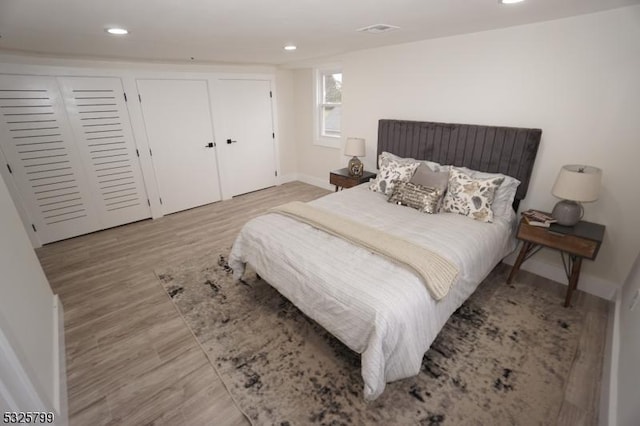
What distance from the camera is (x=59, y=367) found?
181 centimetres

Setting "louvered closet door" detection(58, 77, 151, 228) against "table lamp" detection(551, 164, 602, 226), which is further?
"louvered closet door" detection(58, 77, 151, 228)

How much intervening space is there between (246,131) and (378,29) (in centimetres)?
301

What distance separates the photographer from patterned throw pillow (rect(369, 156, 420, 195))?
9.98ft

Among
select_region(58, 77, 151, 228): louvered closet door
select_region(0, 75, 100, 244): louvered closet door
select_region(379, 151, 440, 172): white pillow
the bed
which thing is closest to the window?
select_region(379, 151, 440, 172): white pillow

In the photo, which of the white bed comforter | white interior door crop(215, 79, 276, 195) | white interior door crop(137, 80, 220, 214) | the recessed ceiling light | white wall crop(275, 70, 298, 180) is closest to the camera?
the white bed comforter

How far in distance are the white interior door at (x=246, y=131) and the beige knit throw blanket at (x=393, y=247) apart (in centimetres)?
277

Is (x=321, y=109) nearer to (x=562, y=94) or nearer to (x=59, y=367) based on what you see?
(x=562, y=94)

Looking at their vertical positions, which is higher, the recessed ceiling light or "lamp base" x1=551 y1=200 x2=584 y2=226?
the recessed ceiling light

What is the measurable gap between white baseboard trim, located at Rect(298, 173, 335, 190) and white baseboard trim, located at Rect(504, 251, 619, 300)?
314 centimetres

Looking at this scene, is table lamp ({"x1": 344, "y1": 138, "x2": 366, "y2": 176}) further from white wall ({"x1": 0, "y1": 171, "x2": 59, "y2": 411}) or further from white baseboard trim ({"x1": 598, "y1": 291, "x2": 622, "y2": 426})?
white wall ({"x1": 0, "y1": 171, "x2": 59, "y2": 411})

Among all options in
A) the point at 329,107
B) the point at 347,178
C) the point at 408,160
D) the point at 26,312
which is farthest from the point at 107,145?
the point at 408,160

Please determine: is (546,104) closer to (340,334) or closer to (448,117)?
(448,117)

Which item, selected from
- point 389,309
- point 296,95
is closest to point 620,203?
point 389,309

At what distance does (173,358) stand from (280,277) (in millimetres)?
893
